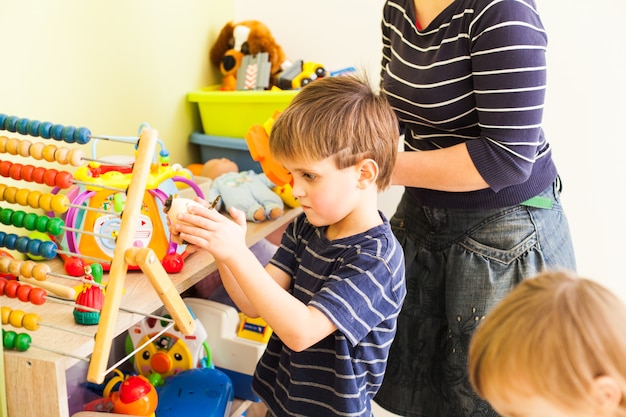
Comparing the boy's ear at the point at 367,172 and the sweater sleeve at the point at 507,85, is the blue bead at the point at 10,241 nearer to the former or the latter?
the boy's ear at the point at 367,172

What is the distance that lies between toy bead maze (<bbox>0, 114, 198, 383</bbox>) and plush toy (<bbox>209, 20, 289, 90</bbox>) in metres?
0.58

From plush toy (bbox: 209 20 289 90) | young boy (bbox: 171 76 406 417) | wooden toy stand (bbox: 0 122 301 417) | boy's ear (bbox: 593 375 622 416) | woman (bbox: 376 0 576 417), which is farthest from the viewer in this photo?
plush toy (bbox: 209 20 289 90)

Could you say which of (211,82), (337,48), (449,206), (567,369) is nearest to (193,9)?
(211,82)

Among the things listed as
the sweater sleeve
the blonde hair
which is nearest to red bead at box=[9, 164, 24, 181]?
the blonde hair

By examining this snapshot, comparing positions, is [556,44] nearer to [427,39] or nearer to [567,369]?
[427,39]

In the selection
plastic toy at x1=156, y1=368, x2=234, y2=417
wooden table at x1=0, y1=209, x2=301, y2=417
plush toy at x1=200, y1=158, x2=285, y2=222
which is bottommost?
plastic toy at x1=156, y1=368, x2=234, y2=417

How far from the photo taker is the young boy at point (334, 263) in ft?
2.98

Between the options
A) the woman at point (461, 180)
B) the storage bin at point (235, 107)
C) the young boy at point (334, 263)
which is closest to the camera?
the young boy at point (334, 263)

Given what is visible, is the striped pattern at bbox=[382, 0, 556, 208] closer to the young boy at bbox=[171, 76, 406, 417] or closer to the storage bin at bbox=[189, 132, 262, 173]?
the young boy at bbox=[171, 76, 406, 417]

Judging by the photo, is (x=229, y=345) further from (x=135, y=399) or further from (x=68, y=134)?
(x=68, y=134)

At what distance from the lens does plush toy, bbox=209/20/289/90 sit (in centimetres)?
175

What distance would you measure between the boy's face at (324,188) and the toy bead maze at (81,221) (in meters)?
0.22

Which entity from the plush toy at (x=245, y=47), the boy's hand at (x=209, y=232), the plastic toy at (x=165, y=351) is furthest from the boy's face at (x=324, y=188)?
the plush toy at (x=245, y=47)

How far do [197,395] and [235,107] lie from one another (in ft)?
2.42
